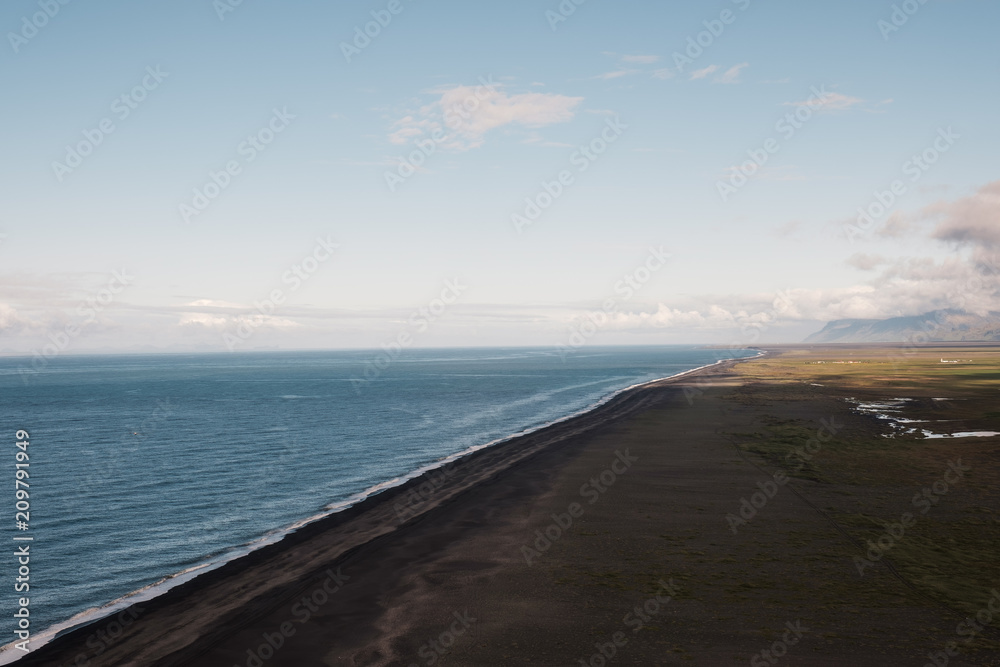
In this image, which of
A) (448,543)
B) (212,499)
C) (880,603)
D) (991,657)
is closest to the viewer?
(991,657)

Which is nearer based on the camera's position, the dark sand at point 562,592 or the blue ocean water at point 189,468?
the dark sand at point 562,592

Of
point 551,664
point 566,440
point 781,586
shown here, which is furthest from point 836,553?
point 566,440

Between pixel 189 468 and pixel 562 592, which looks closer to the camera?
pixel 562 592

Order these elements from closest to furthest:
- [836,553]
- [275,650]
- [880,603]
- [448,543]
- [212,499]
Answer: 1. [275,650]
2. [880,603]
3. [836,553]
4. [448,543]
5. [212,499]

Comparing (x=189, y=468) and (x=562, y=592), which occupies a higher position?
(x=189, y=468)

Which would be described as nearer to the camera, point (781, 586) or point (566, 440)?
point (781, 586)

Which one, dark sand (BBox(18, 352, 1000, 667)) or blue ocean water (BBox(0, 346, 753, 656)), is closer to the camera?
dark sand (BBox(18, 352, 1000, 667))

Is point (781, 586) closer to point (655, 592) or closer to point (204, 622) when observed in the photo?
point (655, 592)

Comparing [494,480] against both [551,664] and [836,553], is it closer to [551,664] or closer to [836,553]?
[836,553]
